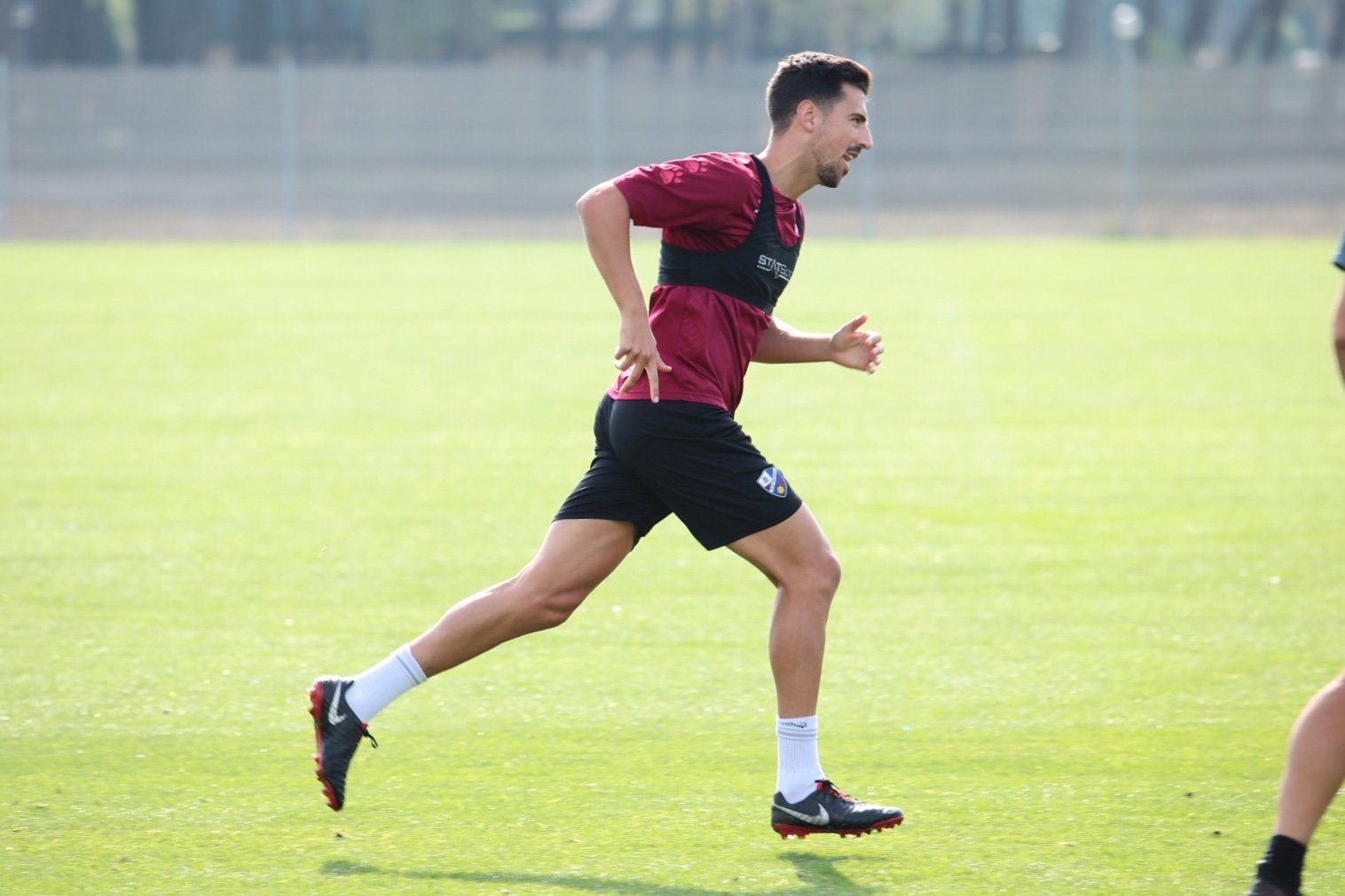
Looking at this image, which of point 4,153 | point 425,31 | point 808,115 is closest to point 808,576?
point 808,115

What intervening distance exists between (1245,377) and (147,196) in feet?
84.6

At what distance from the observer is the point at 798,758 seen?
185 inches

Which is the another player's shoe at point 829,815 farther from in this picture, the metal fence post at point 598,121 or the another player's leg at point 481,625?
the metal fence post at point 598,121

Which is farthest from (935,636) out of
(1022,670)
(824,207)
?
(824,207)

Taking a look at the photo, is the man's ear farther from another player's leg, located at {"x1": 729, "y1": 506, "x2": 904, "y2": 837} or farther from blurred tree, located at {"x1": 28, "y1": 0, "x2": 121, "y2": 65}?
blurred tree, located at {"x1": 28, "y1": 0, "x2": 121, "y2": 65}

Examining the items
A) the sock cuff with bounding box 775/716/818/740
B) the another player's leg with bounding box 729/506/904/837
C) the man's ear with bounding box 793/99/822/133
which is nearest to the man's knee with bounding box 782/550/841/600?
the another player's leg with bounding box 729/506/904/837

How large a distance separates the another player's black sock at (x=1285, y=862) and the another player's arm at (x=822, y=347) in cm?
196

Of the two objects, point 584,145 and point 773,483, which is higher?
point 773,483

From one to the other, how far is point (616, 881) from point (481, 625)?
86cm

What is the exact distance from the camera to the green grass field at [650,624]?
182 inches

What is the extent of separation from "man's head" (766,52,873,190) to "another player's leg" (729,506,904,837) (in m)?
1.01

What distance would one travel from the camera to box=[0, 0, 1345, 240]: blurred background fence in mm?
33062

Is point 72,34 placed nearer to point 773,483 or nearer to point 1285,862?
point 773,483

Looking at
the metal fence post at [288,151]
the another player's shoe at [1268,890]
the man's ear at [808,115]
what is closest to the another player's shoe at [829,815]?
the another player's shoe at [1268,890]
